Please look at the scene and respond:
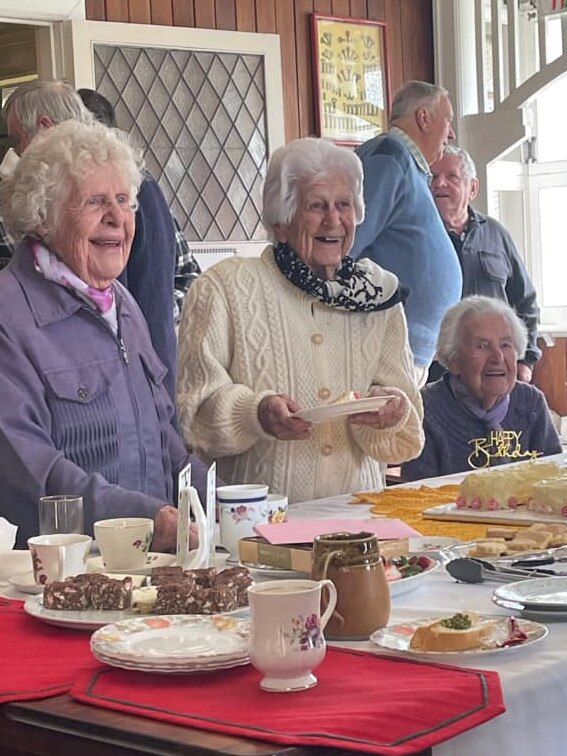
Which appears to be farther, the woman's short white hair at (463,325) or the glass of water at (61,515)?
the woman's short white hair at (463,325)

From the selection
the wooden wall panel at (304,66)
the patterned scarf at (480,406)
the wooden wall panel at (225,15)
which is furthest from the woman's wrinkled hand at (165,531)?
the wooden wall panel at (304,66)

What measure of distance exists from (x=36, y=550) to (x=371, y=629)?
0.53 metres

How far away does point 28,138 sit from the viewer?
348 centimetres

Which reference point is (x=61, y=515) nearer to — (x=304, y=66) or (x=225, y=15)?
(x=225, y=15)

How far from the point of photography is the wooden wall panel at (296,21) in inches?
220

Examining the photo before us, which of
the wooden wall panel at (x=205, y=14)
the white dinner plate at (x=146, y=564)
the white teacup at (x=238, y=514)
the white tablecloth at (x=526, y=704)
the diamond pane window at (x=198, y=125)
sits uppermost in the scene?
the wooden wall panel at (x=205, y=14)

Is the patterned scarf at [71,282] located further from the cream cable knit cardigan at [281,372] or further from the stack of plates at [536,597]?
the stack of plates at [536,597]

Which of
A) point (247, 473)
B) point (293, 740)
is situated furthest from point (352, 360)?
point (293, 740)

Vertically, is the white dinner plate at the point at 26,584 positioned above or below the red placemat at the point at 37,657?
above

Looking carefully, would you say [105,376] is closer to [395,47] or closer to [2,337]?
[2,337]

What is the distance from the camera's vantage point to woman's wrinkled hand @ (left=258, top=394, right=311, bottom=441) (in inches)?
109

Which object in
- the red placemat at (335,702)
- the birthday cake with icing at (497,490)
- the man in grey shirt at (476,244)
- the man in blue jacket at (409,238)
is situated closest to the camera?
the red placemat at (335,702)

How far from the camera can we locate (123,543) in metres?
1.95

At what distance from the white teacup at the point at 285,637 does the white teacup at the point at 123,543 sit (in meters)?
0.58
